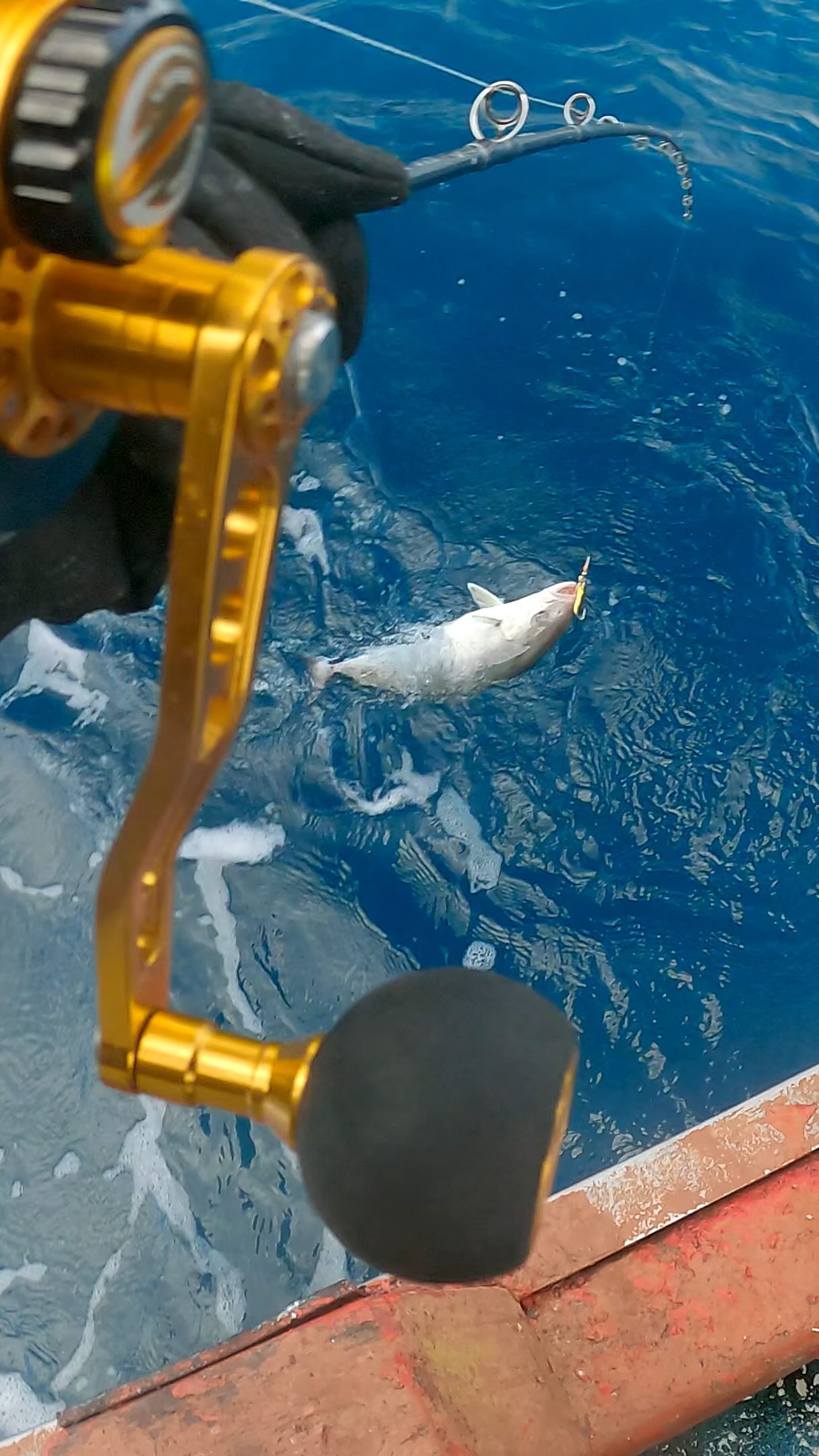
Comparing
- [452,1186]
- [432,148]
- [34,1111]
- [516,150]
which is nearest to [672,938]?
[34,1111]

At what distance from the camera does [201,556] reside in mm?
511

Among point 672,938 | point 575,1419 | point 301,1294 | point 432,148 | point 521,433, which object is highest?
point 432,148

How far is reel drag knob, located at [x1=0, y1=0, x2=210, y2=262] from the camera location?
0.43 m

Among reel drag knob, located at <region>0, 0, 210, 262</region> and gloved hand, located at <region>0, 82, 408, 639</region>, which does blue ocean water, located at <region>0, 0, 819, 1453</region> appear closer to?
gloved hand, located at <region>0, 82, 408, 639</region>

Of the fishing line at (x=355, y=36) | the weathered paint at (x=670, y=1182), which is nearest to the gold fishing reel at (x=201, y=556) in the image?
the weathered paint at (x=670, y=1182)

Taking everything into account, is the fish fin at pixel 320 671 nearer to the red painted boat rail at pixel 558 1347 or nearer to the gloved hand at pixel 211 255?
the red painted boat rail at pixel 558 1347

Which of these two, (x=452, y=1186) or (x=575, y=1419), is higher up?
(x=452, y=1186)

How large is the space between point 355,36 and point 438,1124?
467 centimetres

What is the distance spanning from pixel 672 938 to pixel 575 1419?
1.24 m

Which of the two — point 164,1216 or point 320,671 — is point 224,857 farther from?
point 164,1216

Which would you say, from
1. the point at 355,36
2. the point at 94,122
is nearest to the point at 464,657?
the point at 94,122

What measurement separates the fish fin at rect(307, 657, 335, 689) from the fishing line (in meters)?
2.68

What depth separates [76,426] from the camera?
572mm

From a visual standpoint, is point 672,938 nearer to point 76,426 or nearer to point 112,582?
point 112,582
